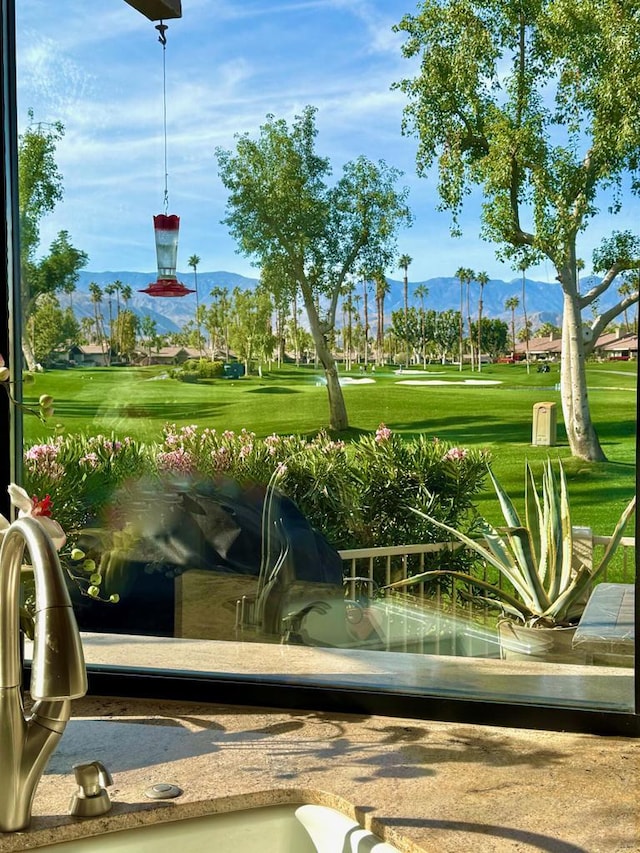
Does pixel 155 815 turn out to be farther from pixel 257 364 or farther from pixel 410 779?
pixel 257 364

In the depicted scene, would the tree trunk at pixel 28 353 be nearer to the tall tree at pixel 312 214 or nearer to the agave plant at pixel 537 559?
the tall tree at pixel 312 214

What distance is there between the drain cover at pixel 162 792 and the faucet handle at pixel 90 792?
2.7 inches

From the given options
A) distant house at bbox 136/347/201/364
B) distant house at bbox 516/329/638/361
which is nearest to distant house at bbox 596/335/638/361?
distant house at bbox 516/329/638/361

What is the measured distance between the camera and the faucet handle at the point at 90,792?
128cm

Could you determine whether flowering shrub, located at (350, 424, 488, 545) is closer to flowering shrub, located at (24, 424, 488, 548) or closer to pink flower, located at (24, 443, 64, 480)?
flowering shrub, located at (24, 424, 488, 548)

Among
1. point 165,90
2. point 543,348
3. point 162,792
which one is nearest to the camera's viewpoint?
point 162,792

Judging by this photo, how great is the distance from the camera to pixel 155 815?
1308 mm

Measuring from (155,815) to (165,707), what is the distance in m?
0.45

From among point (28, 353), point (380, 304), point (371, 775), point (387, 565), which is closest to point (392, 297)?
point (380, 304)

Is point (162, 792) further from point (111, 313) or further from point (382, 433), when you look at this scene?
point (111, 313)

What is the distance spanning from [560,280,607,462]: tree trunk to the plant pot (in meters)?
0.32

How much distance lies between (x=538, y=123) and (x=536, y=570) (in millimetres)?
801

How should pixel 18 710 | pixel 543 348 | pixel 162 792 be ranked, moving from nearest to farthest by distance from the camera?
1. pixel 18 710
2. pixel 162 792
3. pixel 543 348

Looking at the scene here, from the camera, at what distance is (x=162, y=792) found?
1353mm
